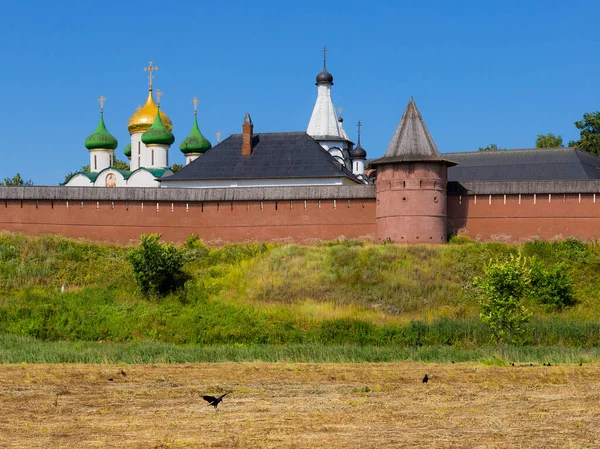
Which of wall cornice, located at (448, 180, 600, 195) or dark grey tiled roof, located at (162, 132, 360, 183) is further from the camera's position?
dark grey tiled roof, located at (162, 132, 360, 183)

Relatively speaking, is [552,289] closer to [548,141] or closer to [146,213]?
[146,213]

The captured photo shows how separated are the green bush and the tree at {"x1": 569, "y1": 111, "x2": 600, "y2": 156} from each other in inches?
955

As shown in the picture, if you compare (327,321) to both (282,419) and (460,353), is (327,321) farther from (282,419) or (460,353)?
(282,419)

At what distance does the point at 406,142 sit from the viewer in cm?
2511

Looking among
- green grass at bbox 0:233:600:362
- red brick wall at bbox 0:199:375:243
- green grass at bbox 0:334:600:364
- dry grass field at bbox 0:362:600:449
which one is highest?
red brick wall at bbox 0:199:375:243

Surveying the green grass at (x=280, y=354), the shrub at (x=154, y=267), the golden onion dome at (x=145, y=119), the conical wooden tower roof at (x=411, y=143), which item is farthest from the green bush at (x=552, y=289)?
the golden onion dome at (x=145, y=119)

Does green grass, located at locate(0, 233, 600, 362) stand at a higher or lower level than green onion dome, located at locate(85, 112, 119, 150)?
lower

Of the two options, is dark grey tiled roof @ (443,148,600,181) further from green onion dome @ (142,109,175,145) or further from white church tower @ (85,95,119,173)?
white church tower @ (85,95,119,173)

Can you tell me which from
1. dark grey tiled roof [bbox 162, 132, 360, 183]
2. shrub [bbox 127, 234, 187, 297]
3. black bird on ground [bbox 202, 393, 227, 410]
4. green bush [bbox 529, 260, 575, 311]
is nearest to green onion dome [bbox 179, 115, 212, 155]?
dark grey tiled roof [bbox 162, 132, 360, 183]

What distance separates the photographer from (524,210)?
25422mm

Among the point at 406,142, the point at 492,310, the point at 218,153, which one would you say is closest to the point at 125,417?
the point at 492,310

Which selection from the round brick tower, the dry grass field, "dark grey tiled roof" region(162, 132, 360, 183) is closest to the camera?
the dry grass field

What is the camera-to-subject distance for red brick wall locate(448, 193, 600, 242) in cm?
2508

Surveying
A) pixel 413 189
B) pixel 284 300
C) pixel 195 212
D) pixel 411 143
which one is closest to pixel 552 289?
pixel 413 189
